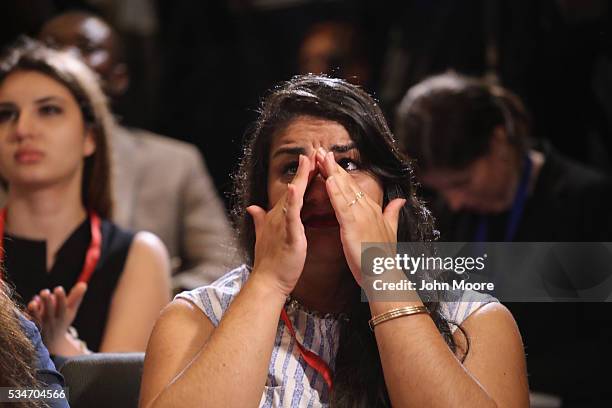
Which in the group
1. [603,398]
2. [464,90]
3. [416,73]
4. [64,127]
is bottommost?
[603,398]

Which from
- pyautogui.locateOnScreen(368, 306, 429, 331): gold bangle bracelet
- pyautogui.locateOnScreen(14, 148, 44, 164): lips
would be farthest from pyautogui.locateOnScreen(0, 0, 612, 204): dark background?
pyautogui.locateOnScreen(368, 306, 429, 331): gold bangle bracelet

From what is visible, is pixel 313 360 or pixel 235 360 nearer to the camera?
pixel 235 360

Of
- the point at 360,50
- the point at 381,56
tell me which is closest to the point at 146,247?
the point at 360,50

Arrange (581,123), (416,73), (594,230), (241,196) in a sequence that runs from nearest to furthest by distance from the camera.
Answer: (241,196) < (594,230) < (581,123) < (416,73)

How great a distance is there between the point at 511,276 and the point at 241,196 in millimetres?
627

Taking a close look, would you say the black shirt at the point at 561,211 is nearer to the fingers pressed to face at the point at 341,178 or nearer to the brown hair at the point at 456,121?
the brown hair at the point at 456,121

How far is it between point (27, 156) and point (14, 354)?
0.87 meters

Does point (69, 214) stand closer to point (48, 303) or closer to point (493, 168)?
point (48, 303)

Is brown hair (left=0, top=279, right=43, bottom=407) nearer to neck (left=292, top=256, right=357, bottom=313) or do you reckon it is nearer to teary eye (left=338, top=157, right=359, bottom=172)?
neck (left=292, top=256, right=357, bottom=313)

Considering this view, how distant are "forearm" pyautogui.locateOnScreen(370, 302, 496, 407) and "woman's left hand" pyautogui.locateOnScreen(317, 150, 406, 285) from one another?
0.38 ft

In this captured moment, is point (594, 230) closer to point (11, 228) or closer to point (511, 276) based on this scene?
point (511, 276)

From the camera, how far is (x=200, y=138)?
11.7 ft

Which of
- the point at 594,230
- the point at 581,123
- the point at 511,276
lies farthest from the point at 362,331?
the point at 581,123

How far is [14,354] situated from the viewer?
141 centimetres
